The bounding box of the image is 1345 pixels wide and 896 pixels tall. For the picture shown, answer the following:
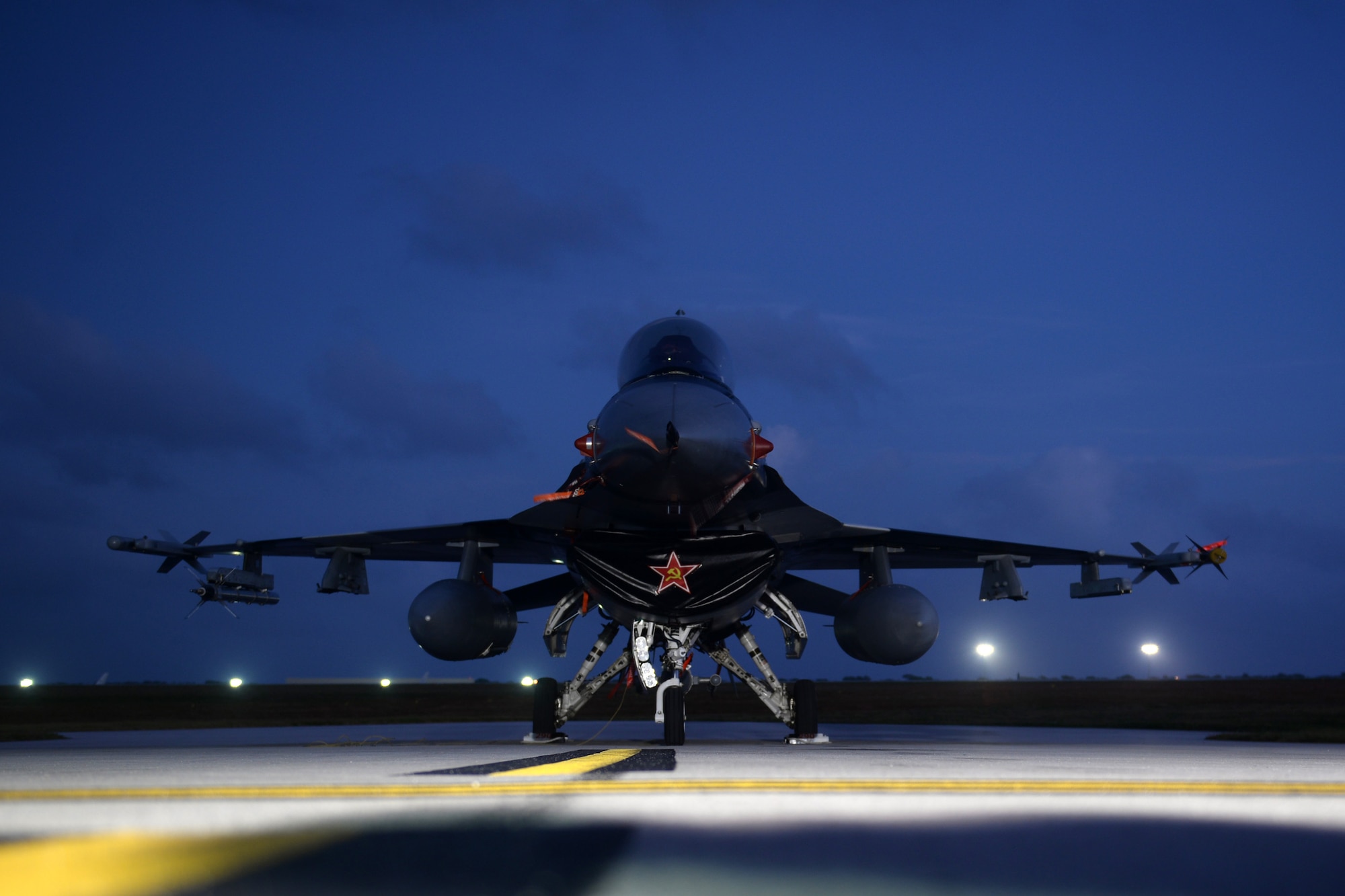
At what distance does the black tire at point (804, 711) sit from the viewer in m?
11.5

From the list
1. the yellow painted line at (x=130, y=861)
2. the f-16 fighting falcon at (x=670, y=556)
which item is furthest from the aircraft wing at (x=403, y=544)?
the yellow painted line at (x=130, y=861)

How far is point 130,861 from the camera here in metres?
2.43

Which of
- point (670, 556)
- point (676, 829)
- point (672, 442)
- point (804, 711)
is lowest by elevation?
point (804, 711)

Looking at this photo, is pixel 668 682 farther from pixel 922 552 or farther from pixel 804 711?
pixel 922 552

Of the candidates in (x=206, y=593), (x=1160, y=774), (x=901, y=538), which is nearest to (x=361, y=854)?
(x=1160, y=774)

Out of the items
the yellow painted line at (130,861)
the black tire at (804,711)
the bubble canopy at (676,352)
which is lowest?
the black tire at (804,711)

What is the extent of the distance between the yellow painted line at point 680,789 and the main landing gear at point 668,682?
251 inches

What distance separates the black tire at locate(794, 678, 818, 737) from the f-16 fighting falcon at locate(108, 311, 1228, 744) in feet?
0.08

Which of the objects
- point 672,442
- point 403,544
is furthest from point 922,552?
point 403,544

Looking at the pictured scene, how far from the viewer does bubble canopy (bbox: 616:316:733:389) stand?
420 inches

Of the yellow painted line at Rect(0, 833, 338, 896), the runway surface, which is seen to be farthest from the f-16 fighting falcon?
the yellow painted line at Rect(0, 833, 338, 896)

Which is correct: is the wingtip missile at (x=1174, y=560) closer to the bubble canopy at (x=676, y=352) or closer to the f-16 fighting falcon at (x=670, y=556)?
the f-16 fighting falcon at (x=670, y=556)

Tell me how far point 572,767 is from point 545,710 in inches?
288

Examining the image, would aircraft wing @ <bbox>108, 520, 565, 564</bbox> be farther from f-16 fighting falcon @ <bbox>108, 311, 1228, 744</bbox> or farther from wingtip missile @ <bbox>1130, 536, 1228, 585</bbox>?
wingtip missile @ <bbox>1130, 536, 1228, 585</bbox>
